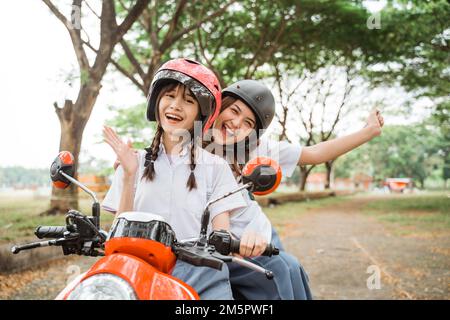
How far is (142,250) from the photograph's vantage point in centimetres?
139

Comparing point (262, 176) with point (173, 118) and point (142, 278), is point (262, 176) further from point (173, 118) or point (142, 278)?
point (173, 118)

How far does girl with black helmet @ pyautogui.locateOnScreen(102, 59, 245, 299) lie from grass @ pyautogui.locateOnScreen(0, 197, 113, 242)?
19.3ft

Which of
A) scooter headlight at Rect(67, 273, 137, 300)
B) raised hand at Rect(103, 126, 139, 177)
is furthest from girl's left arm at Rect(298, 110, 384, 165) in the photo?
scooter headlight at Rect(67, 273, 137, 300)

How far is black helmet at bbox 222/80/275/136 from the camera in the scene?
2979 mm

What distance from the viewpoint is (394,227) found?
13836 millimetres

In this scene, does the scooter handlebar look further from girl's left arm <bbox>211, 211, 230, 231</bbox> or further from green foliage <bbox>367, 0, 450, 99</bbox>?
green foliage <bbox>367, 0, 450, 99</bbox>

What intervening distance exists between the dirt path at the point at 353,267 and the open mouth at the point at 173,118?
2861 mm

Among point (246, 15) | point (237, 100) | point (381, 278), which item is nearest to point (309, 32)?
point (246, 15)

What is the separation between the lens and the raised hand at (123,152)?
189 centimetres

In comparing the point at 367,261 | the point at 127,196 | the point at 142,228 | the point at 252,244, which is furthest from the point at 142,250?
the point at 367,261

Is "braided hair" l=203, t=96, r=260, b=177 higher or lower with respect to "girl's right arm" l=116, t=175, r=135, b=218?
higher

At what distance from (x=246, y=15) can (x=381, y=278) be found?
8.81m
